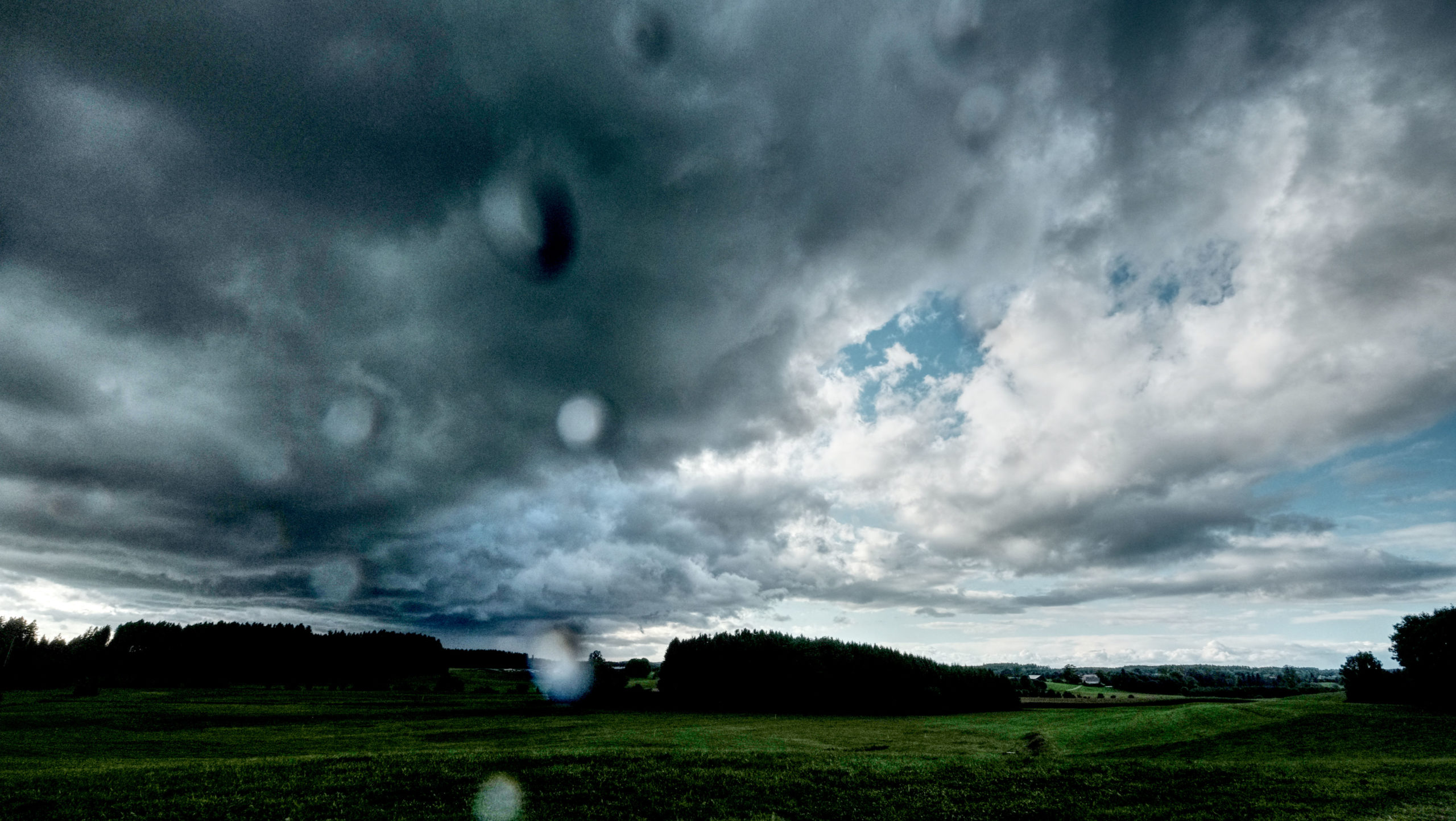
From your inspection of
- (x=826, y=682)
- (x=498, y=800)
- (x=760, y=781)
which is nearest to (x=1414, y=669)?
(x=826, y=682)

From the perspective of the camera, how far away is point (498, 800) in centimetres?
2267

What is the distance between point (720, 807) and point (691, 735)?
41930mm

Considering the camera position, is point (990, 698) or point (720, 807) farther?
point (990, 698)

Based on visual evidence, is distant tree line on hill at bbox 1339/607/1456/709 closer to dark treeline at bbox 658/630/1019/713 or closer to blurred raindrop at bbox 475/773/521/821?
dark treeline at bbox 658/630/1019/713

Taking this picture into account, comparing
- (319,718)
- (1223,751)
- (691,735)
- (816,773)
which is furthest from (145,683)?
(1223,751)

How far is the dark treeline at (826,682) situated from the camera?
119312 millimetres

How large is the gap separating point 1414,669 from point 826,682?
268ft

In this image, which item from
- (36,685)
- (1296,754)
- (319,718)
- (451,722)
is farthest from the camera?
(36,685)

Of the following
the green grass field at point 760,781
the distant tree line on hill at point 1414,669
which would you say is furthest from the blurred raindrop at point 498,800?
the distant tree line on hill at point 1414,669

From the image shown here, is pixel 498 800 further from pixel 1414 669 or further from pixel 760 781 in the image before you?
pixel 1414 669

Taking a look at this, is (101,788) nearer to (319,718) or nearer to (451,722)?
(451,722)

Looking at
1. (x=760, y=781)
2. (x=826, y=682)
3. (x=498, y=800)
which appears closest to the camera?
(x=498, y=800)

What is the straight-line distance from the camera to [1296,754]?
48531 mm

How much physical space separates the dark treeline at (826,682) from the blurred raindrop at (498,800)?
102017mm
